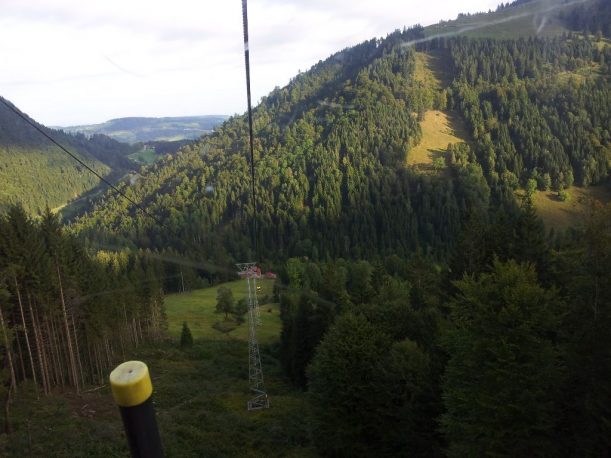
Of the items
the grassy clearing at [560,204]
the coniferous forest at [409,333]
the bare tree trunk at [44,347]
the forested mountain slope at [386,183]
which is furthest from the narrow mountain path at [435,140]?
the bare tree trunk at [44,347]

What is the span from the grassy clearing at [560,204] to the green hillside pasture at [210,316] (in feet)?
304

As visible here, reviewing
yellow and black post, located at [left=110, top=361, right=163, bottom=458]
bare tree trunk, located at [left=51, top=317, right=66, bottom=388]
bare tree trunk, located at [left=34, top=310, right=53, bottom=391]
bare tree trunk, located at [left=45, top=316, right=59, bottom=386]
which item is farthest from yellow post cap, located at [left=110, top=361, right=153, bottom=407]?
bare tree trunk, located at [left=51, top=317, right=66, bottom=388]

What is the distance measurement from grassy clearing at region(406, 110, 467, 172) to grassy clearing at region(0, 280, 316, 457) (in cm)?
12994

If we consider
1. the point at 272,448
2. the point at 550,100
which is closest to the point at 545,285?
the point at 272,448

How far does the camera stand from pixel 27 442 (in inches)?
956

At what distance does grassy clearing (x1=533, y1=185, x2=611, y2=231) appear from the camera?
138 meters

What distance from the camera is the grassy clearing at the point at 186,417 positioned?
25.4 meters

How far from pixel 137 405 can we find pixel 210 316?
8678 centimetres

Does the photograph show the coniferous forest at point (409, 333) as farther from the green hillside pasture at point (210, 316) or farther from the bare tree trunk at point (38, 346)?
the green hillside pasture at point (210, 316)

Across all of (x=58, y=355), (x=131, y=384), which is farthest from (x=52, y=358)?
(x=131, y=384)

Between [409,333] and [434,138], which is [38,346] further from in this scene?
[434,138]

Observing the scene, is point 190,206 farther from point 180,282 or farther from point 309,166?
point 180,282

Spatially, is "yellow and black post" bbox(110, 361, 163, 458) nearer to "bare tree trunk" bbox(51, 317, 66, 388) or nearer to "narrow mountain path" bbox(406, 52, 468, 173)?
"bare tree trunk" bbox(51, 317, 66, 388)

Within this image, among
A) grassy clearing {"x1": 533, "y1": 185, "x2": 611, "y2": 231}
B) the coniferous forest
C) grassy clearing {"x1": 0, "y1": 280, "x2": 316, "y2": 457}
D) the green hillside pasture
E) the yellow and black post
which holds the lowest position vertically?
the green hillside pasture
